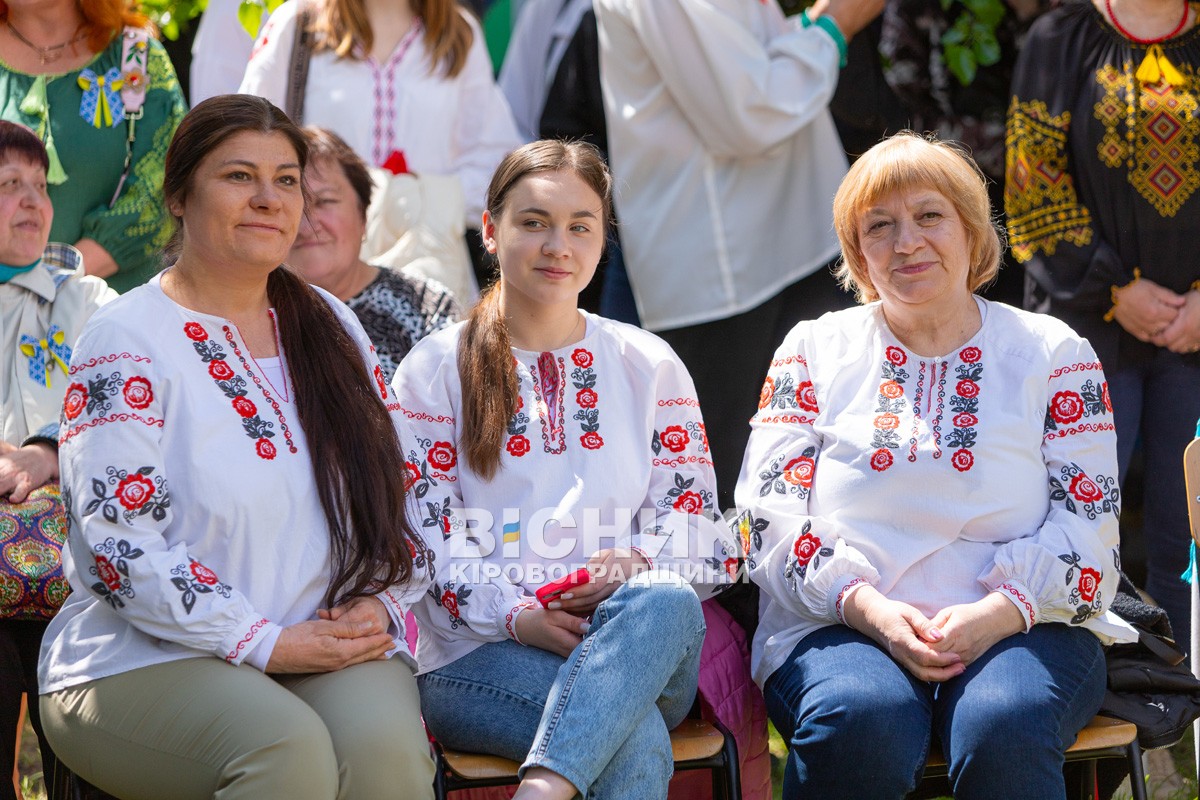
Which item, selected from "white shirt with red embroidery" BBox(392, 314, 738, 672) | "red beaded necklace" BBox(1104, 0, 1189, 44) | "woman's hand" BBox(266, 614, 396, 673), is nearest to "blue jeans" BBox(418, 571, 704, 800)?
"white shirt with red embroidery" BBox(392, 314, 738, 672)

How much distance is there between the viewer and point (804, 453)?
306 centimetres

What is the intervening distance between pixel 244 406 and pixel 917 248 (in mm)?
1439

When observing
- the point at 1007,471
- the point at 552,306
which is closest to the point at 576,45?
the point at 552,306

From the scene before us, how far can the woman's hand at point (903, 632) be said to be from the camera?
2.74 m

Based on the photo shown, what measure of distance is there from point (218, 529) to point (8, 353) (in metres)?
1.03

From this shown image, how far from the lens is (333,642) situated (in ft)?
8.48

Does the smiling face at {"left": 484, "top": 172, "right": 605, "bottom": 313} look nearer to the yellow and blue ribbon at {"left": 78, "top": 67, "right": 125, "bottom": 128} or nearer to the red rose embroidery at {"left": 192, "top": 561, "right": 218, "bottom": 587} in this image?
the red rose embroidery at {"left": 192, "top": 561, "right": 218, "bottom": 587}

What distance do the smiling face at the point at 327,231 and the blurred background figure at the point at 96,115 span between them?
1.61 ft

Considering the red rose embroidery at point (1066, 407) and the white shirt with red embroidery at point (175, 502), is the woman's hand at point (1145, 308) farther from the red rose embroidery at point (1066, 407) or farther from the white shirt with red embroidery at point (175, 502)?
the white shirt with red embroidery at point (175, 502)

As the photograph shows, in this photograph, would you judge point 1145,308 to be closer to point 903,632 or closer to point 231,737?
point 903,632

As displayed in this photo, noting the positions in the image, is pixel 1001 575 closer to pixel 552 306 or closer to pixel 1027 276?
pixel 552 306

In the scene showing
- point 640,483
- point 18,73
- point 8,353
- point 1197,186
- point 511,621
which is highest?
point 18,73

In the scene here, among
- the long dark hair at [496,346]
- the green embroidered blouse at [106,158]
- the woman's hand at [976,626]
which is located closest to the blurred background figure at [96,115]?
the green embroidered blouse at [106,158]

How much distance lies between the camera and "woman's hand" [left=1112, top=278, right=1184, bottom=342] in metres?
3.75
